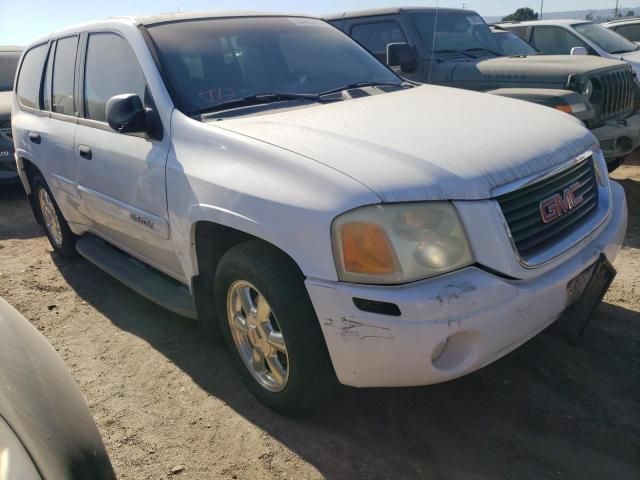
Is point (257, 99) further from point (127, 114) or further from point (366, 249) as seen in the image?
point (366, 249)

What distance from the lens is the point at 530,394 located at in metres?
2.84

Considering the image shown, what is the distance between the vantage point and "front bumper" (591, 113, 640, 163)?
5551mm

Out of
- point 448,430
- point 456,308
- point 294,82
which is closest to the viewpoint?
point 456,308

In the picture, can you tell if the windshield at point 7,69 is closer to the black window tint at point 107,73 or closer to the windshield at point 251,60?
the black window tint at point 107,73

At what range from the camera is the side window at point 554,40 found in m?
8.74

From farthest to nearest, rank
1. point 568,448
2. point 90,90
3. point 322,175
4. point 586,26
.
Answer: point 586,26
point 90,90
point 568,448
point 322,175

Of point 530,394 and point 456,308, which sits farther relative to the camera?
point 530,394

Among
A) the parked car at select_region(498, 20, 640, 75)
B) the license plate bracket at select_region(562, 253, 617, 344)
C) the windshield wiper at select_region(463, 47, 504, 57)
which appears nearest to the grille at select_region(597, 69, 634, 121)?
the windshield wiper at select_region(463, 47, 504, 57)

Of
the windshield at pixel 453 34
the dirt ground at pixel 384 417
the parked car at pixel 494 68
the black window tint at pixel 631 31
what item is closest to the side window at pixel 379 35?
the parked car at pixel 494 68

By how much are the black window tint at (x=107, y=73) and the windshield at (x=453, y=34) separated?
3.99 meters

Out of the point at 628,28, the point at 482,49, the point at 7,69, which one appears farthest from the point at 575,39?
the point at 7,69

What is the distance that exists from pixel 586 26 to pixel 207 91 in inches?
307

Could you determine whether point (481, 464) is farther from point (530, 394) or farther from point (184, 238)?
point (184, 238)

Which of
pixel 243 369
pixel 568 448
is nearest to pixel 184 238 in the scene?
pixel 243 369
